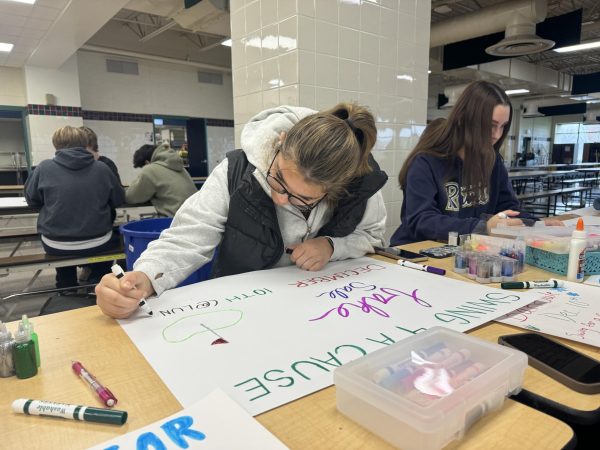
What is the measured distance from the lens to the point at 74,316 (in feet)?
2.76

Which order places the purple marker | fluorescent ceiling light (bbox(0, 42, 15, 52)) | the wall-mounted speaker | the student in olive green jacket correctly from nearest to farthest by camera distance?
Result: 1. the purple marker
2. the student in olive green jacket
3. fluorescent ceiling light (bbox(0, 42, 15, 52))
4. the wall-mounted speaker

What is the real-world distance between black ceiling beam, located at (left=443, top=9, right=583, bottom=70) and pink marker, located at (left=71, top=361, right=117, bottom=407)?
21.7ft

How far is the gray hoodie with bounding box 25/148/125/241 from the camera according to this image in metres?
2.76

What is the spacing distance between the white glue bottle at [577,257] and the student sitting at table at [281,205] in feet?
1.75

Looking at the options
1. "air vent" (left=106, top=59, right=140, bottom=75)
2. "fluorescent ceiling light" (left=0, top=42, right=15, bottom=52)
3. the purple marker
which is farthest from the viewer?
"air vent" (left=106, top=59, right=140, bottom=75)

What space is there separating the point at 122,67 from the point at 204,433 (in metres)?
8.52

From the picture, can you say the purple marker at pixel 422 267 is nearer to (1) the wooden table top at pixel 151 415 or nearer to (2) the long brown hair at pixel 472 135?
(1) the wooden table top at pixel 151 415

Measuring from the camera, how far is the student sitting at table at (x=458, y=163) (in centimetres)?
172

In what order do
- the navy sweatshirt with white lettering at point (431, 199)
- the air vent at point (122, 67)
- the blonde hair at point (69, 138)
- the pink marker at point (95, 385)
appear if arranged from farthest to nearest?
the air vent at point (122, 67), the blonde hair at point (69, 138), the navy sweatshirt with white lettering at point (431, 199), the pink marker at point (95, 385)

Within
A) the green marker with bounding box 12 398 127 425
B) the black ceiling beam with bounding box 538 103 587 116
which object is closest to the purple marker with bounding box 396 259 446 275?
the green marker with bounding box 12 398 127 425

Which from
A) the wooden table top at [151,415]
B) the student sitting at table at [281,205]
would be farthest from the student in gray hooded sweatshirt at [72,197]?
the wooden table top at [151,415]

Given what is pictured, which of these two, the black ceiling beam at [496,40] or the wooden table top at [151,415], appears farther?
the black ceiling beam at [496,40]

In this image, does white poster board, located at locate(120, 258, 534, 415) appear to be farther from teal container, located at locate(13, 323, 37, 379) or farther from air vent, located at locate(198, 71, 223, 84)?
air vent, located at locate(198, 71, 223, 84)

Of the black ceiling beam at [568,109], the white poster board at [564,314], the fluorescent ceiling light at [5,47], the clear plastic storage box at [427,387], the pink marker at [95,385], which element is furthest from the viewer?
the black ceiling beam at [568,109]
